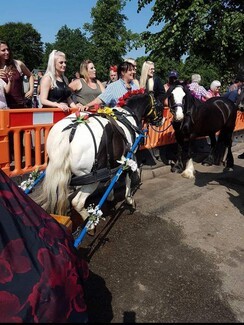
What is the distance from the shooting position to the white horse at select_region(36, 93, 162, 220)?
316cm

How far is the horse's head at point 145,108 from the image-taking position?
15.4 feet

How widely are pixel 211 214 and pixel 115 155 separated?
187 centimetres

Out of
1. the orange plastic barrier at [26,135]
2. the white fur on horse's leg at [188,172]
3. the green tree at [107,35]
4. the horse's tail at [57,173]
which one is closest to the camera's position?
the horse's tail at [57,173]

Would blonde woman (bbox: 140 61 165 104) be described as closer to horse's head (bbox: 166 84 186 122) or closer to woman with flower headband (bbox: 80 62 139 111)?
horse's head (bbox: 166 84 186 122)

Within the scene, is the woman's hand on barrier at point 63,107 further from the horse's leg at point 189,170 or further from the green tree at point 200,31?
the green tree at point 200,31

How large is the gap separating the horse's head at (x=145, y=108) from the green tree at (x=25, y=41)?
2072 inches

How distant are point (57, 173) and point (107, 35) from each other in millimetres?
36280

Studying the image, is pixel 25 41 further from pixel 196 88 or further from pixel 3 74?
pixel 3 74

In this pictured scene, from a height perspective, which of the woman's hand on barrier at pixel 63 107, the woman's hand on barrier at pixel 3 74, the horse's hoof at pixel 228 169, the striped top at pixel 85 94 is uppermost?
the woman's hand on barrier at pixel 3 74

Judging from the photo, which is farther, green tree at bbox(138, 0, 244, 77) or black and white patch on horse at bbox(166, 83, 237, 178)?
green tree at bbox(138, 0, 244, 77)

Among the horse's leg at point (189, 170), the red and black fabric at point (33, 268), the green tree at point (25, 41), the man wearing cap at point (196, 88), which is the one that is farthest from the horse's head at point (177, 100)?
the green tree at point (25, 41)

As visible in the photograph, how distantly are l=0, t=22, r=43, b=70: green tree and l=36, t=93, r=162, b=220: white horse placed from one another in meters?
53.9

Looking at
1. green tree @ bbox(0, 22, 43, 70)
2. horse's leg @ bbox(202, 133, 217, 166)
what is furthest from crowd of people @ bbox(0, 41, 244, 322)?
green tree @ bbox(0, 22, 43, 70)

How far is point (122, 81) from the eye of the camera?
4.87 meters
